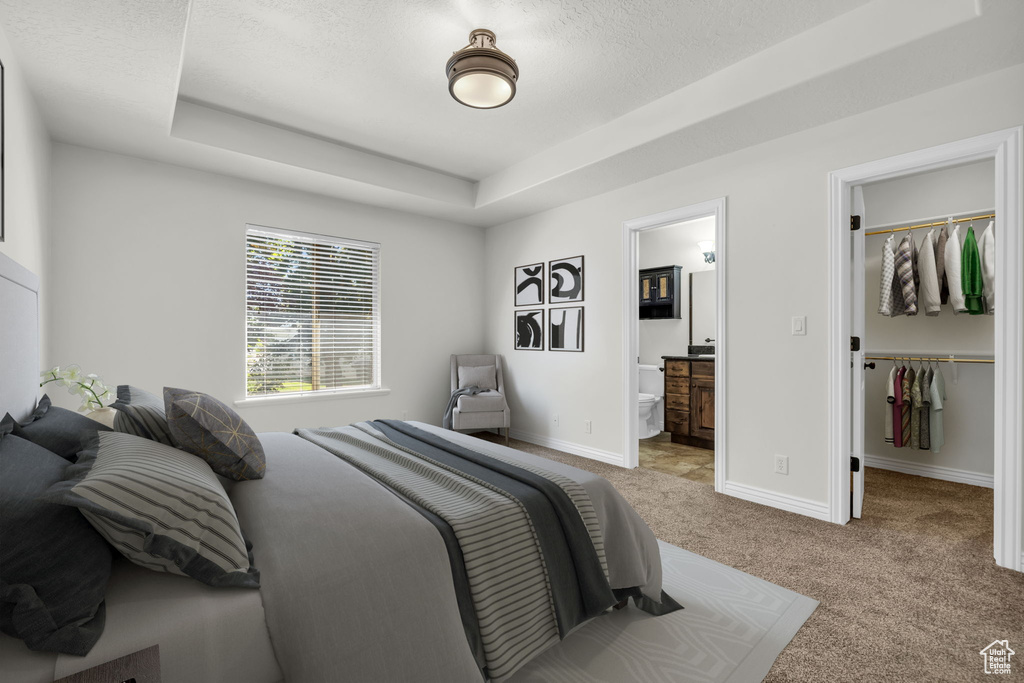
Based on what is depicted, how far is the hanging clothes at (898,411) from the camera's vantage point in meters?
3.64

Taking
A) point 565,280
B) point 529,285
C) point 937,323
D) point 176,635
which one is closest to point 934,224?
point 937,323

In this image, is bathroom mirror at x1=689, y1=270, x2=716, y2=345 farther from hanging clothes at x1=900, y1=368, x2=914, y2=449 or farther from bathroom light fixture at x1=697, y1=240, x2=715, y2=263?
hanging clothes at x1=900, y1=368, x2=914, y2=449

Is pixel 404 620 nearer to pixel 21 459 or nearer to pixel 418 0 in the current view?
pixel 21 459

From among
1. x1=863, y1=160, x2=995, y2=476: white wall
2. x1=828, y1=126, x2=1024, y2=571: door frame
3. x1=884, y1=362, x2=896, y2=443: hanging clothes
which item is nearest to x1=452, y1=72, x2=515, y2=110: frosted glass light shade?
x1=828, y1=126, x2=1024, y2=571: door frame

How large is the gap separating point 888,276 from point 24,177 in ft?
17.7

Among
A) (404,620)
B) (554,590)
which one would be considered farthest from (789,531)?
(404,620)

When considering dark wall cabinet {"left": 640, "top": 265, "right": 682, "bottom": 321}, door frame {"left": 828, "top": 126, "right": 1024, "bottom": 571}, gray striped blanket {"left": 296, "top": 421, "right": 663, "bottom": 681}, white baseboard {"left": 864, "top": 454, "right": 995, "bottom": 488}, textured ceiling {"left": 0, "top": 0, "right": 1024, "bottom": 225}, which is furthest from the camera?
dark wall cabinet {"left": 640, "top": 265, "right": 682, "bottom": 321}

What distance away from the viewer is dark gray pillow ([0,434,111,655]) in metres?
0.88

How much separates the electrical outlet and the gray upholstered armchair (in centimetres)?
242

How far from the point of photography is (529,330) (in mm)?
5039

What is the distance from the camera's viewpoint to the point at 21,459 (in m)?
1.15

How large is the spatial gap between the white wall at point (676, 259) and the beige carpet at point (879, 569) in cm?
239

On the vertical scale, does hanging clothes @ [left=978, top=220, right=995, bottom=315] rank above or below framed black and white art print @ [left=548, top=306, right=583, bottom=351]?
above

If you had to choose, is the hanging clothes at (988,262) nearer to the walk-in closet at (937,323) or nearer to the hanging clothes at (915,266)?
the walk-in closet at (937,323)
